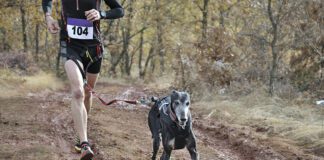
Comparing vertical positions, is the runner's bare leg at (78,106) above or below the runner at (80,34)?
below

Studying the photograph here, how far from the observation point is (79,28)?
219 inches

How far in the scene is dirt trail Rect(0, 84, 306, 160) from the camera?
647 centimetres

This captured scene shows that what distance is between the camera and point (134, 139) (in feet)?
26.3

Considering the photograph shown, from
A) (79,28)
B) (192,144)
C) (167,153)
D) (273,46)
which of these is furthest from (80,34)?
(273,46)

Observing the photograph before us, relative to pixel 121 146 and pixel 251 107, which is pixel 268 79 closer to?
pixel 251 107

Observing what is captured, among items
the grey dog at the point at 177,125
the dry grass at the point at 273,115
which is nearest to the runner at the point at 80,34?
the grey dog at the point at 177,125

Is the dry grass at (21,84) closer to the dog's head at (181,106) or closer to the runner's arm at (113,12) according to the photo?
the runner's arm at (113,12)

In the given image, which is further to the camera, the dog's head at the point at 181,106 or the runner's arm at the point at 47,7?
the runner's arm at the point at 47,7

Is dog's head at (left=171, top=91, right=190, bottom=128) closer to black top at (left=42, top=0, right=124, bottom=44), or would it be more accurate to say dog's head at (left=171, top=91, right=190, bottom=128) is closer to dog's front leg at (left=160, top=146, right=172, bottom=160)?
dog's front leg at (left=160, top=146, right=172, bottom=160)

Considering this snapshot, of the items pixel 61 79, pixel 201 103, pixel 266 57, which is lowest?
pixel 61 79

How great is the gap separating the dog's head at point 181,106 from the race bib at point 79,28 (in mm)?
1421

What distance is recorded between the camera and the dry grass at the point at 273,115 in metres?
8.84

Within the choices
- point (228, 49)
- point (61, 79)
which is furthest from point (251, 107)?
point (61, 79)

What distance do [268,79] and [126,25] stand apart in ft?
51.0
